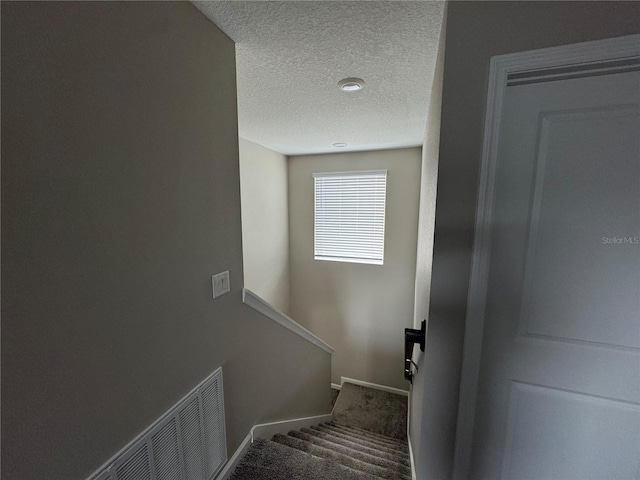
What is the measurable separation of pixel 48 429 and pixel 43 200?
60cm

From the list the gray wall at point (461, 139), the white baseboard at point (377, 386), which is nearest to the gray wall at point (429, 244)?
the gray wall at point (461, 139)

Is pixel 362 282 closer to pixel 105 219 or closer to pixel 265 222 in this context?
pixel 265 222

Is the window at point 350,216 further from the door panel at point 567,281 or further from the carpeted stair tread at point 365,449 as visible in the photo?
Answer: the door panel at point 567,281

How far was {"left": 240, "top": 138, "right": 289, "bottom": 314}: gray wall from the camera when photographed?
118 inches

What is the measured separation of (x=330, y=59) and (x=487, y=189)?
3.38 feet

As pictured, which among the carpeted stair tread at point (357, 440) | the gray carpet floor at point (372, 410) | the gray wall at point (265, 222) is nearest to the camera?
the carpeted stair tread at point (357, 440)

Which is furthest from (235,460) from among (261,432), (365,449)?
(365,449)

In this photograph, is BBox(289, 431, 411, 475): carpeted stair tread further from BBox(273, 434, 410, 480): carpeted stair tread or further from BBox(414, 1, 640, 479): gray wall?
BBox(414, 1, 640, 479): gray wall

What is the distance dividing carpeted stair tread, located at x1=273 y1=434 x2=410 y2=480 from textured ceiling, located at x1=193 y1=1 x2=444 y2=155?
2318mm

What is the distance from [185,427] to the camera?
3.68 ft

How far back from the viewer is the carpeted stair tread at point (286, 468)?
1398mm

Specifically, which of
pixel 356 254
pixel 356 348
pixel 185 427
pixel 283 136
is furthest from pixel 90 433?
pixel 356 348

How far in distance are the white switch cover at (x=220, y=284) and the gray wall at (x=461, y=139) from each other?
971mm

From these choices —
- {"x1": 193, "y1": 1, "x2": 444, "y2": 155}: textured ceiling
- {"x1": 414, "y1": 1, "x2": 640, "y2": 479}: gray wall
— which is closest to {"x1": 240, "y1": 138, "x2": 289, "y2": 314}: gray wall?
{"x1": 193, "y1": 1, "x2": 444, "y2": 155}: textured ceiling
